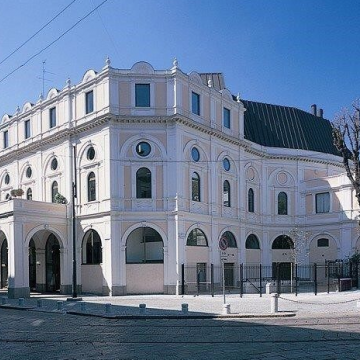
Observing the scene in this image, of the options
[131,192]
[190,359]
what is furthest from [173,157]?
[190,359]

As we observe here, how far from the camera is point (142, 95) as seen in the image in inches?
1216

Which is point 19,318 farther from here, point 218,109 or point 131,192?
point 218,109

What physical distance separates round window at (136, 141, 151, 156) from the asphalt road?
47.8 ft

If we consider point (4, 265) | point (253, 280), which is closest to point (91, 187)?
point (4, 265)

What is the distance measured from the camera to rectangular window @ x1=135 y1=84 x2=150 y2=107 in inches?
1214

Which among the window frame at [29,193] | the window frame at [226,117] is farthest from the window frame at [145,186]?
the window frame at [29,193]

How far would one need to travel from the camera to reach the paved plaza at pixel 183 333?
10.6 m

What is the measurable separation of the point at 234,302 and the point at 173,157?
429 inches

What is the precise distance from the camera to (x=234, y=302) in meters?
23.2

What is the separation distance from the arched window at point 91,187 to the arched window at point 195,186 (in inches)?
259

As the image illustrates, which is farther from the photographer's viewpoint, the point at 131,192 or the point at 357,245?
the point at 357,245

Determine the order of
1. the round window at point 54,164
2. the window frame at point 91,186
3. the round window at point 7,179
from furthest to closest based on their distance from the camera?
the round window at point 7,179, the round window at point 54,164, the window frame at point 91,186

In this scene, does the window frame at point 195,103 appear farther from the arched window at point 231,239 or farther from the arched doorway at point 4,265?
the arched doorway at point 4,265

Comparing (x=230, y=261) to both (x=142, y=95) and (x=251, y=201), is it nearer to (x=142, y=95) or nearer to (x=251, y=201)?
(x=251, y=201)
